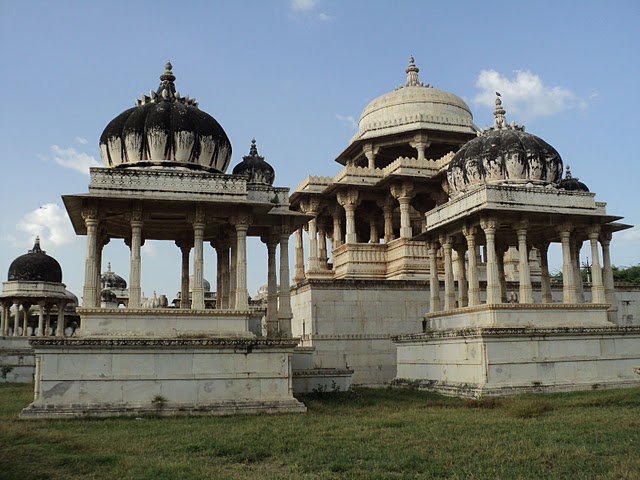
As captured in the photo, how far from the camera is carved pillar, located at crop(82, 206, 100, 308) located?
1958 cm

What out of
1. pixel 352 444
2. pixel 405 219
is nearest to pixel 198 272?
pixel 352 444

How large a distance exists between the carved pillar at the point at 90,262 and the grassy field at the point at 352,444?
3756 mm

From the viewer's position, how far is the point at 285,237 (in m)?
24.4

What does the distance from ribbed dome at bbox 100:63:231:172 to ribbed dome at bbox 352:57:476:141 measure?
1715 cm

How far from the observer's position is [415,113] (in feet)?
125

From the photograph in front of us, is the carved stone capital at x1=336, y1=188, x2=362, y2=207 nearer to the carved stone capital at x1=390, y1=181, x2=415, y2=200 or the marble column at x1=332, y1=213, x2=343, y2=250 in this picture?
the carved stone capital at x1=390, y1=181, x2=415, y2=200

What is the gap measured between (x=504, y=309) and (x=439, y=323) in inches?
170

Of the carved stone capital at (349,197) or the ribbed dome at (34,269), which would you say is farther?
the ribbed dome at (34,269)

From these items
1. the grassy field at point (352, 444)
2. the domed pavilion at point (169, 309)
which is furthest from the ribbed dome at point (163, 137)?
the grassy field at point (352, 444)

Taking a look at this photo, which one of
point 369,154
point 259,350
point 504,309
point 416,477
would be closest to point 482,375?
point 504,309

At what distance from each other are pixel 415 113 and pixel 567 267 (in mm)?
16359

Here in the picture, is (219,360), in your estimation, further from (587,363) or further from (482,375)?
(587,363)

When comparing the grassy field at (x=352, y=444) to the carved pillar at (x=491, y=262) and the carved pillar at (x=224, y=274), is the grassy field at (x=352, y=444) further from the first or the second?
the carved pillar at (x=224, y=274)

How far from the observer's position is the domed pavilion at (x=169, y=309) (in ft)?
60.4
